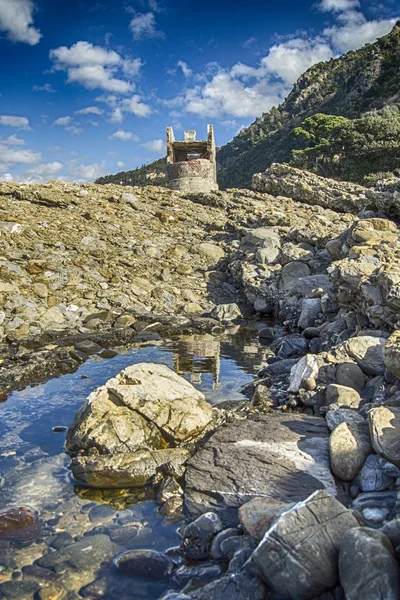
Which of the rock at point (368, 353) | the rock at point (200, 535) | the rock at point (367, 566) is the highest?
the rock at point (368, 353)

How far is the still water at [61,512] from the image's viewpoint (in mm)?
3369

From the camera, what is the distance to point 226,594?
9.82ft

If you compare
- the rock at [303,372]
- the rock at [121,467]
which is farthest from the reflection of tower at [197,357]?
the rock at [121,467]

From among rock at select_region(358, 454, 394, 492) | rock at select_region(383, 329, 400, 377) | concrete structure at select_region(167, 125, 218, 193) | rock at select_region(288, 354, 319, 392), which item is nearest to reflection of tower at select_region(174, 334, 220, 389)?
rock at select_region(288, 354, 319, 392)

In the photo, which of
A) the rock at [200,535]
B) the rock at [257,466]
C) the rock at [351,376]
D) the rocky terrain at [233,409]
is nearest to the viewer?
the rocky terrain at [233,409]

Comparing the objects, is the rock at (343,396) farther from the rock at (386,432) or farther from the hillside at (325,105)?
the hillside at (325,105)

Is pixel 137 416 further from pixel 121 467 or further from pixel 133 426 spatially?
pixel 121 467

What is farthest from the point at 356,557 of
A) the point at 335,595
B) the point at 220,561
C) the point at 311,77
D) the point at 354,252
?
the point at 311,77

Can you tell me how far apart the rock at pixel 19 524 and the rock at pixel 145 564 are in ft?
2.71

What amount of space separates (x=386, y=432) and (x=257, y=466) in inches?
50.0

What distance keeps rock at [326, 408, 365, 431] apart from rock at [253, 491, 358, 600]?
1.88 metres

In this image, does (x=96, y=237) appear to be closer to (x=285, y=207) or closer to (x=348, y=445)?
(x=285, y=207)

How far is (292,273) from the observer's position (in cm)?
1302

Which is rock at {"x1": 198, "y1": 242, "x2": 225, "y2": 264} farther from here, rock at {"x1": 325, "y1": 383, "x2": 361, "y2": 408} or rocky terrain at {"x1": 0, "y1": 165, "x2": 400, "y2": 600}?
rock at {"x1": 325, "y1": 383, "x2": 361, "y2": 408}
